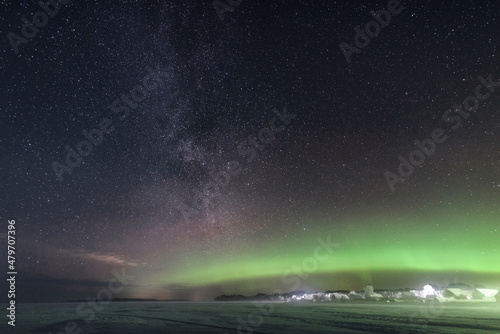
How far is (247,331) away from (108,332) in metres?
9.03

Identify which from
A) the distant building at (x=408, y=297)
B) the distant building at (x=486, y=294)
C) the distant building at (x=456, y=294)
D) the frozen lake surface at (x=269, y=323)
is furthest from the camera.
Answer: the distant building at (x=408, y=297)

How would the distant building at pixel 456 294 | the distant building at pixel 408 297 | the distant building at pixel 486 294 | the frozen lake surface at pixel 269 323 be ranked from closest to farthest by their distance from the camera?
the frozen lake surface at pixel 269 323
the distant building at pixel 486 294
the distant building at pixel 456 294
the distant building at pixel 408 297

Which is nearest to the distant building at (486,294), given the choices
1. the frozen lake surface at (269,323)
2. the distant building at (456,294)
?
the distant building at (456,294)

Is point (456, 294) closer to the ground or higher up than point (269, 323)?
higher up

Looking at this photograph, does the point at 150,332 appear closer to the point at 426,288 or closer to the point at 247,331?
the point at 247,331

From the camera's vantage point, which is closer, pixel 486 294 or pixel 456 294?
pixel 486 294

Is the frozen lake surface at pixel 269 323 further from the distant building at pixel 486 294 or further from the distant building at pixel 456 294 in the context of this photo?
the distant building at pixel 456 294

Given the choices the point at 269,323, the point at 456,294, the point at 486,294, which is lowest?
the point at 269,323

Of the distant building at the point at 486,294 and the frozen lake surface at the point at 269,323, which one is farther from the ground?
the distant building at the point at 486,294

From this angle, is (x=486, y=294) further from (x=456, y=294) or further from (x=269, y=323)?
(x=269, y=323)

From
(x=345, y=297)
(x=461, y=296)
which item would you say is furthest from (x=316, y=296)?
(x=461, y=296)

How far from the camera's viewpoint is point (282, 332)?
23.5 metres

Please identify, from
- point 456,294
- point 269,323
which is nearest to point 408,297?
point 456,294

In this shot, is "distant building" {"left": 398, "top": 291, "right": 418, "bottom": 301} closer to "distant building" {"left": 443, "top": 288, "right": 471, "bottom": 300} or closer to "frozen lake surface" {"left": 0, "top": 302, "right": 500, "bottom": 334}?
"distant building" {"left": 443, "top": 288, "right": 471, "bottom": 300}
